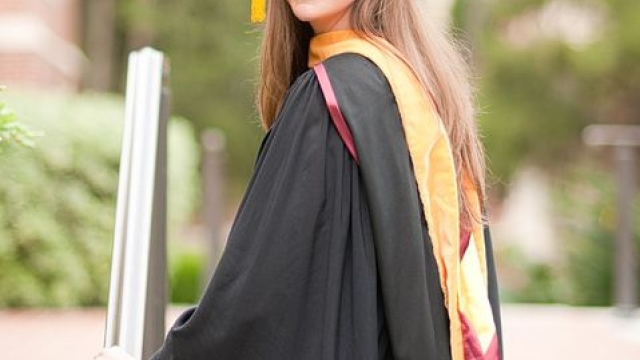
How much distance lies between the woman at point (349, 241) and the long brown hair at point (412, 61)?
6 cm

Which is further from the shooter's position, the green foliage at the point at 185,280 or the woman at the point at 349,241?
the green foliage at the point at 185,280

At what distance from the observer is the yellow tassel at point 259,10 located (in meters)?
2.56

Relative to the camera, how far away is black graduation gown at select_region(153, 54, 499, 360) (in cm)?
211

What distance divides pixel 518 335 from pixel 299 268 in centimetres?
503

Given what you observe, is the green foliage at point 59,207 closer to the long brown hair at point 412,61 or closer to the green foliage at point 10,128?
the green foliage at point 10,128

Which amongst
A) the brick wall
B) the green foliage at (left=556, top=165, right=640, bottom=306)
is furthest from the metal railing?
the brick wall

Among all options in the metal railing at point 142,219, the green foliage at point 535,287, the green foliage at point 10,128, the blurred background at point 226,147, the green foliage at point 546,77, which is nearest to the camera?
the green foliage at point 10,128

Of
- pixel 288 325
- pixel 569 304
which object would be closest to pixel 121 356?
pixel 288 325

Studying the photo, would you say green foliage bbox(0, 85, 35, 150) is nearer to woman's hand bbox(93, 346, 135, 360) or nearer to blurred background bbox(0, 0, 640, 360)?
blurred background bbox(0, 0, 640, 360)

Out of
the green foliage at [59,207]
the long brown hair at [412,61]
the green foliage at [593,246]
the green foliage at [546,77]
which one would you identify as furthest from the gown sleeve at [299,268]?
the green foliage at [546,77]

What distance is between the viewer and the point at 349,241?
7.05ft

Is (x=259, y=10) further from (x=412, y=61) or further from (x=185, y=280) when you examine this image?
(x=185, y=280)

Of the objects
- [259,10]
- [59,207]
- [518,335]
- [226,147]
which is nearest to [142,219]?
[259,10]

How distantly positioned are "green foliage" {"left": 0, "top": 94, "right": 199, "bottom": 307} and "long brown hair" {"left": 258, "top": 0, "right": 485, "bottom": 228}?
4799 mm
